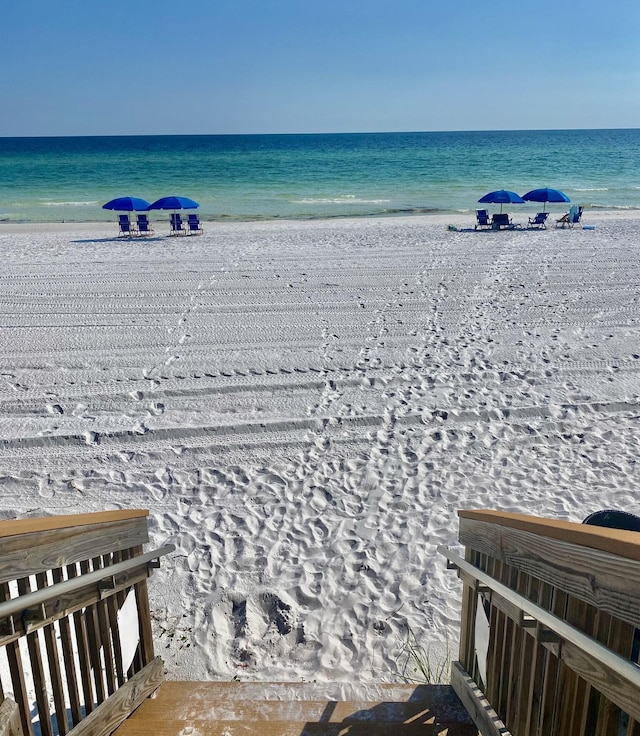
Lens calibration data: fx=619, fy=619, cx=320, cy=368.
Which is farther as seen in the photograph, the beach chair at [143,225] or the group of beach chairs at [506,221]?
the group of beach chairs at [506,221]

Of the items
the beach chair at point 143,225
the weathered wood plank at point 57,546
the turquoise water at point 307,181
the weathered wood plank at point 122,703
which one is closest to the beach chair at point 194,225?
the beach chair at point 143,225

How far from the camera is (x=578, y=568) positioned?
4.97 ft

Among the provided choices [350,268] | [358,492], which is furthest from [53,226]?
[358,492]

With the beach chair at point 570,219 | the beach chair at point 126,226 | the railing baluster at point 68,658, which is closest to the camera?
the railing baluster at point 68,658

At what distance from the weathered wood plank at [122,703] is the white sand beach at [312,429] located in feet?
1.92

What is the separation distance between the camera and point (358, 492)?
5090mm

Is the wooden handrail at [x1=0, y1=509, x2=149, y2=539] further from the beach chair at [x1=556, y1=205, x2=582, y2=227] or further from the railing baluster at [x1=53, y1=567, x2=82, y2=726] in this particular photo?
the beach chair at [x1=556, y1=205, x2=582, y2=227]

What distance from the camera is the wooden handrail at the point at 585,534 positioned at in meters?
1.31

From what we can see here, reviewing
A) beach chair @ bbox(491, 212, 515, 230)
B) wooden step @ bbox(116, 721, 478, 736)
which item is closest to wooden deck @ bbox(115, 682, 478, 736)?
wooden step @ bbox(116, 721, 478, 736)

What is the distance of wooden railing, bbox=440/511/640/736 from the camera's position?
53.2 inches

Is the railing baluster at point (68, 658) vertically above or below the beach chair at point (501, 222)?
below

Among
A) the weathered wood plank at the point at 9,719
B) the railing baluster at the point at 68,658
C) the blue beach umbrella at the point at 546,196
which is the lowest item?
the railing baluster at the point at 68,658

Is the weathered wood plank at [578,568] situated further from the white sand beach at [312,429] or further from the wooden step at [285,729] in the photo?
the white sand beach at [312,429]

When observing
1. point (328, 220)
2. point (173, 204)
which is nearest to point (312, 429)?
point (173, 204)
